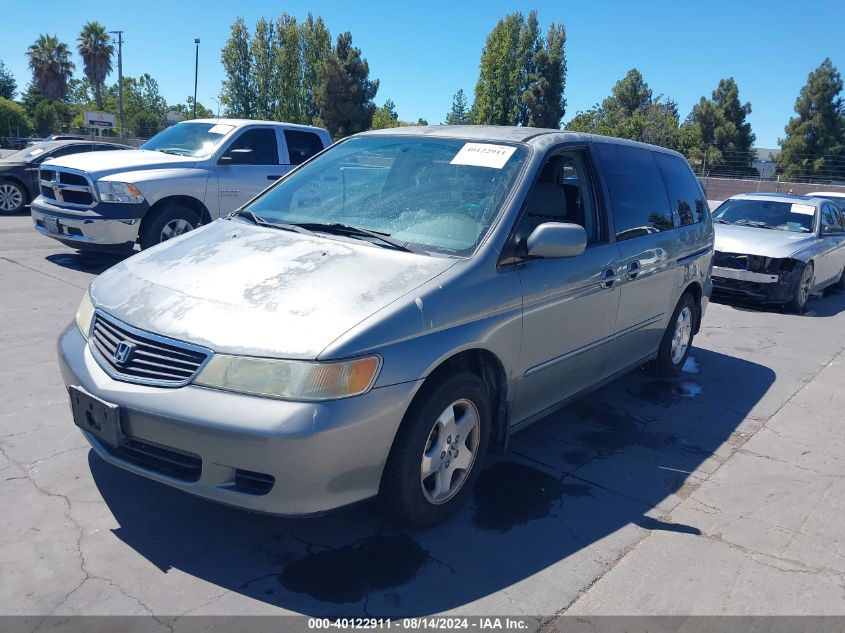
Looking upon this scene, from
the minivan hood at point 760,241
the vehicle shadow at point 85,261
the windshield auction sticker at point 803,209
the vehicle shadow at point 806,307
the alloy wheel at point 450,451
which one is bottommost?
the vehicle shadow at point 806,307

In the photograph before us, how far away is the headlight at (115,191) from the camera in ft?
27.1

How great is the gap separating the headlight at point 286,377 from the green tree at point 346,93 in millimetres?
52370

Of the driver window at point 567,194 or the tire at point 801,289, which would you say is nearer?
the driver window at point 567,194

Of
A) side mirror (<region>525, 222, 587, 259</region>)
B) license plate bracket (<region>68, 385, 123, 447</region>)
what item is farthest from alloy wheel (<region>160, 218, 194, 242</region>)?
side mirror (<region>525, 222, 587, 259</region>)

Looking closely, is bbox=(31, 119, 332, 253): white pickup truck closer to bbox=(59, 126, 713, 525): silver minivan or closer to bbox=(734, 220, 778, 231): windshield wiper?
bbox=(59, 126, 713, 525): silver minivan

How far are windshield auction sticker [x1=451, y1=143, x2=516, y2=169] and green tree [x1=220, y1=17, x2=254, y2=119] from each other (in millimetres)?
60205

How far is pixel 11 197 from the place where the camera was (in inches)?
556

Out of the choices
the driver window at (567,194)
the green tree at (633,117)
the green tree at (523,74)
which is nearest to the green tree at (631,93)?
the green tree at (633,117)

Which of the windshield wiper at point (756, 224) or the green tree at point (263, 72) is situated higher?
the green tree at point (263, 72)

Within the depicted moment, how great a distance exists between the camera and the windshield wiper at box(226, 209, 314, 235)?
3859 mm

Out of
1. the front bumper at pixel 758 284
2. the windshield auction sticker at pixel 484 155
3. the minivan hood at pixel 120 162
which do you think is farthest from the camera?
the front bumper at pixel 758 284

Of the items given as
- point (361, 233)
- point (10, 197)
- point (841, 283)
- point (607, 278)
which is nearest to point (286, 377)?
point (361, 233)

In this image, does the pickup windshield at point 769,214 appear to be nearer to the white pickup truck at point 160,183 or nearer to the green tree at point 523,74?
the white pickup truck at point 160,183

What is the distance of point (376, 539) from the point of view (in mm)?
3223
